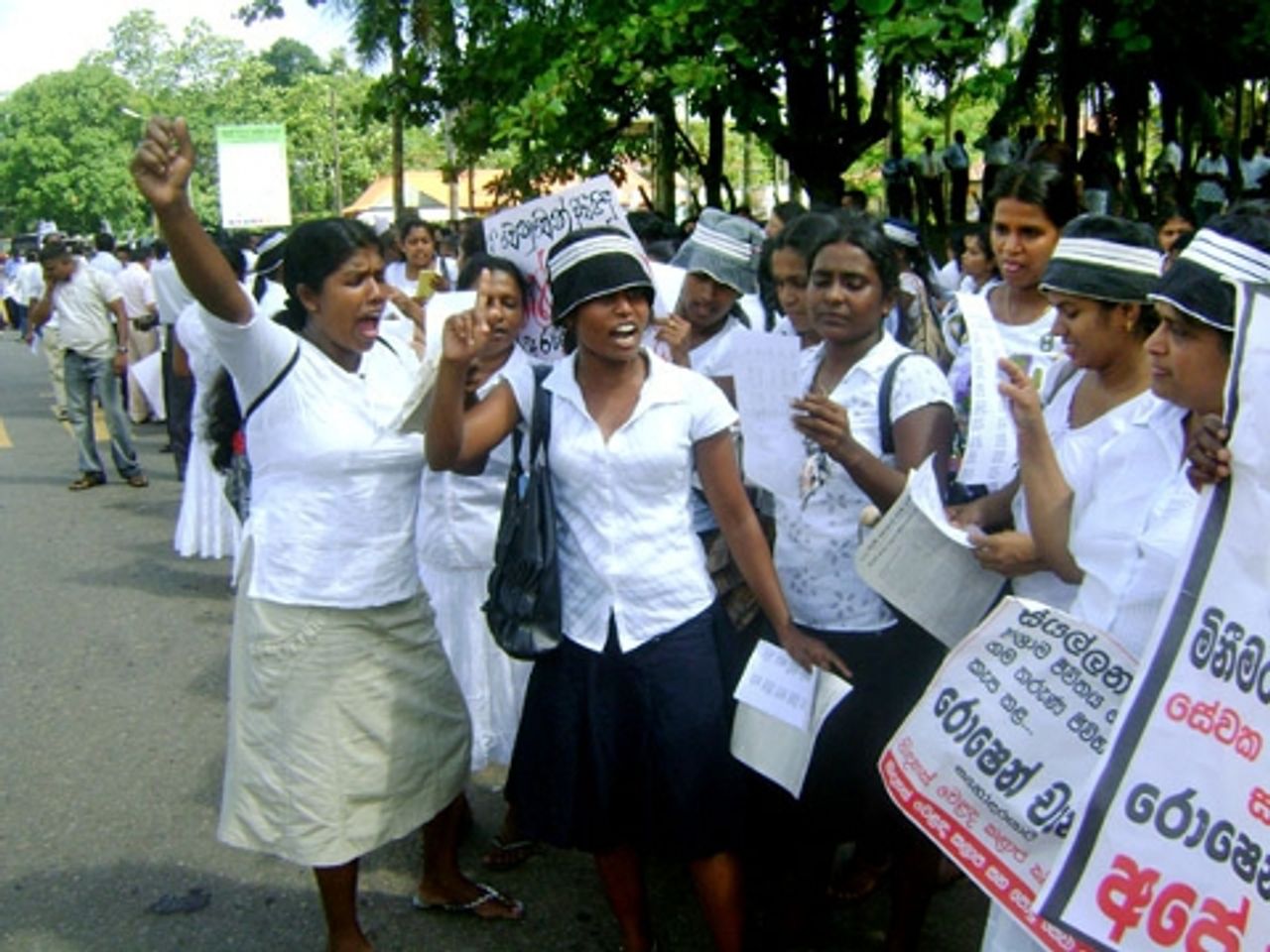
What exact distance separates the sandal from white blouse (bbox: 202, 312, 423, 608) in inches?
304

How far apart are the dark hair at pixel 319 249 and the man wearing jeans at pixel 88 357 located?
760 cm

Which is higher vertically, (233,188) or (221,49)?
(221,49)

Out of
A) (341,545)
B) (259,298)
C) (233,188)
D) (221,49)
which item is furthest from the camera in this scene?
(221,49)

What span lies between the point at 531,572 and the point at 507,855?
4.28 ft

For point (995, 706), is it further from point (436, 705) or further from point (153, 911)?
point (153, 911)

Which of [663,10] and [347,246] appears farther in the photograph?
[663,10]

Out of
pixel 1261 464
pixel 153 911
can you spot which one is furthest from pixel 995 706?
pixel 153 911

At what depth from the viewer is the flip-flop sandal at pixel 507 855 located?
3977 millimetres

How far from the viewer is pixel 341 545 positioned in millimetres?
3205

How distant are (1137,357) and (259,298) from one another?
409 cm

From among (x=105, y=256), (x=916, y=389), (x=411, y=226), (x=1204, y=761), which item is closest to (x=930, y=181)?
(x=105, y=256)

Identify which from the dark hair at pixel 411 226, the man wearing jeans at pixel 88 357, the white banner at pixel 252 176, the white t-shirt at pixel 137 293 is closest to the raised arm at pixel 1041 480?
the dark hair at pixel 411 226

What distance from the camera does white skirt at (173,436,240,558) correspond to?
711cm

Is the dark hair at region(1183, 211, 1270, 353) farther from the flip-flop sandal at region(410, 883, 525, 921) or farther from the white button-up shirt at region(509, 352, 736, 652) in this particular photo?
the flip-flop sandal at region(410, 883, 525, 921)
